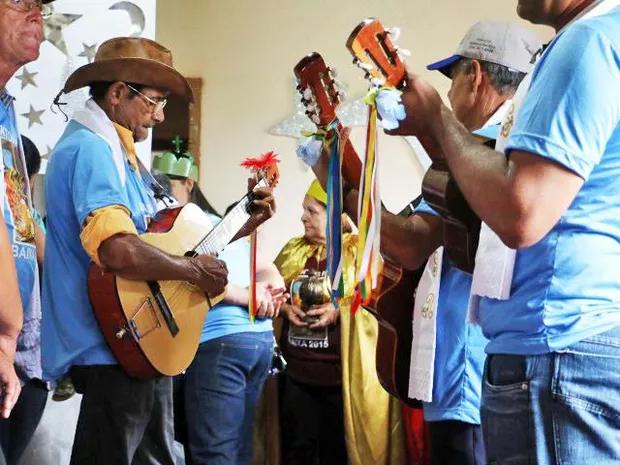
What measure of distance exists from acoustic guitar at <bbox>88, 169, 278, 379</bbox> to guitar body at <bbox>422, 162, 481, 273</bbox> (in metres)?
0.97

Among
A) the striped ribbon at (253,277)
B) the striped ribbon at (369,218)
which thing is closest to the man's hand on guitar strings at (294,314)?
the striped ribbon at (253,277)

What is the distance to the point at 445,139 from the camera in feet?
5.48

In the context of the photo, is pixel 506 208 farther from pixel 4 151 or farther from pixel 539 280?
pixel 4 151

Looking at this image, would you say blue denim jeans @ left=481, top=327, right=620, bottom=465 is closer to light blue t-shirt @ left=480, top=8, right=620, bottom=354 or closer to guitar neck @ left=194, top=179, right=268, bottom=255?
light blue t-shirt @ left=480, top=8, right=620, bottom=354

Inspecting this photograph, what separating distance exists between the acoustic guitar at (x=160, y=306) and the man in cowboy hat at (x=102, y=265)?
4cm

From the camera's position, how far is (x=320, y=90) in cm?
238

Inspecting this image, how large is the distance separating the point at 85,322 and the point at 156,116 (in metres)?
0.74

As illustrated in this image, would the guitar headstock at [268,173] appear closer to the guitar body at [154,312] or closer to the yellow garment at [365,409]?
the guitar body at [154,312]

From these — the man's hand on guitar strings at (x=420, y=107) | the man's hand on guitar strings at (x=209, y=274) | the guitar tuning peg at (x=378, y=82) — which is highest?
the guitar tuning peg at (x=378, y=82)

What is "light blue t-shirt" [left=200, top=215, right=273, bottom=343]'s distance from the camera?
3.91 metres

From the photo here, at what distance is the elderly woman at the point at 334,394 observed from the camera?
439 cm

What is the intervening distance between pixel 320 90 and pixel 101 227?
0.70 metres

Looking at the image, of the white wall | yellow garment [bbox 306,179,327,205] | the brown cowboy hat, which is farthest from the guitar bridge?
the white wall

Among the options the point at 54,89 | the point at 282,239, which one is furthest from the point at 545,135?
the point at 282,239
